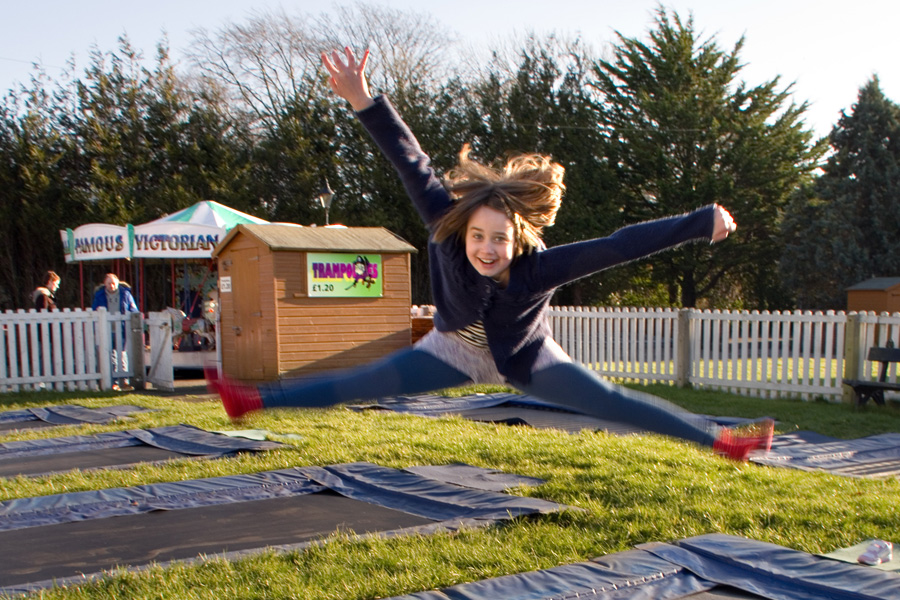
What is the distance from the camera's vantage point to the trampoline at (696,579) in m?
2.88

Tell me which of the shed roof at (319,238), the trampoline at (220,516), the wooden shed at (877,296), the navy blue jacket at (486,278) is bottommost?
the trampoline at (220,516)

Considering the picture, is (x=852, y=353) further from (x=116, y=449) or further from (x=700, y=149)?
(x=700, y=149)

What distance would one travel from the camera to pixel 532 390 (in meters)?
2.95

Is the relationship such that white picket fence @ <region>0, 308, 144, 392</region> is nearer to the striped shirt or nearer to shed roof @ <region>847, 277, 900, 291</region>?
the striped shirt

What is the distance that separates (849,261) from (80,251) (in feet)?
56.2

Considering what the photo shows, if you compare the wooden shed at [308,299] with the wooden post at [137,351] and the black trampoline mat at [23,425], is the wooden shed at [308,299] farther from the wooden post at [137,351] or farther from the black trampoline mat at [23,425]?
the black trampoline mat at [23,425]

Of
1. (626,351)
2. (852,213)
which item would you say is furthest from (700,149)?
(626,351)

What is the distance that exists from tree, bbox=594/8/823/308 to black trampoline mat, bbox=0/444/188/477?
57.7 ft

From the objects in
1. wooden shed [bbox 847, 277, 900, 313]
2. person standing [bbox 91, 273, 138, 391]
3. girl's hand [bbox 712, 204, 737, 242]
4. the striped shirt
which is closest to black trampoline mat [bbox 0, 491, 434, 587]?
the striped shirt

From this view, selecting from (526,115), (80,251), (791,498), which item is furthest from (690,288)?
(791,498)

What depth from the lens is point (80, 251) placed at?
538 inches

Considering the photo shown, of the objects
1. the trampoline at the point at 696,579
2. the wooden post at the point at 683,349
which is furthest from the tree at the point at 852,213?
the trampoline at the point at 696,579

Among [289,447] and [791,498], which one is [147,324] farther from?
[791,498]

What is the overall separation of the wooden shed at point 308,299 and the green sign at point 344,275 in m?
0.01
